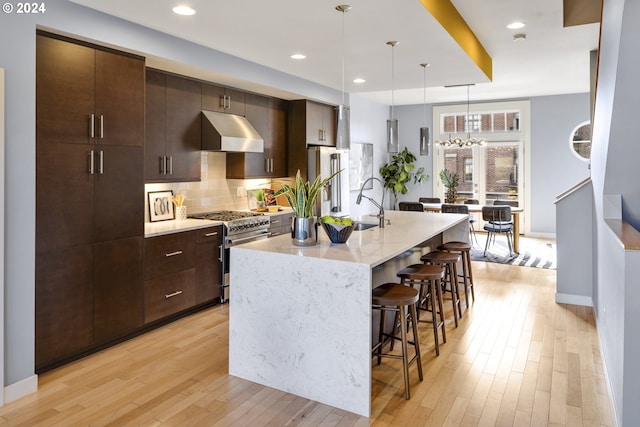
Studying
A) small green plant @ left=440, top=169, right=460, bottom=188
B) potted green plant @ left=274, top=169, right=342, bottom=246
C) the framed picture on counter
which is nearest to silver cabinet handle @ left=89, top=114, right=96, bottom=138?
the framed picture on counter

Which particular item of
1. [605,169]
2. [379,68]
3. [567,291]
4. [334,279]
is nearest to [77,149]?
[334,279]

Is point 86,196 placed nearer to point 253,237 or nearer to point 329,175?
point 253,237

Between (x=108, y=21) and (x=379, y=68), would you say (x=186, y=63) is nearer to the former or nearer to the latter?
(x=108, y=21)

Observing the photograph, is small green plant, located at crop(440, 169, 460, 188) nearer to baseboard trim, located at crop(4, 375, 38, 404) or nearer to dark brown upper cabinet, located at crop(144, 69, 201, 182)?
dark brown upper cabinet, located at crop(144, 69, 201, 182)

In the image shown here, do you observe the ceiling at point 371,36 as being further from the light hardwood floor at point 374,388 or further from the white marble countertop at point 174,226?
the light hardwood floor at point 374,388

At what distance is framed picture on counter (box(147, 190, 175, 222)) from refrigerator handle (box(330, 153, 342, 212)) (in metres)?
2.51

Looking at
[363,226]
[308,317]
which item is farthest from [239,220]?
[308,317]

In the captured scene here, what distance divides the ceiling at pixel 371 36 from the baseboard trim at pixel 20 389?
8.32 ft

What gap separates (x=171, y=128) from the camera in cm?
463

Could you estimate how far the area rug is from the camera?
276 inches

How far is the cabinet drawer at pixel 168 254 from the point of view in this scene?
406 centimetres

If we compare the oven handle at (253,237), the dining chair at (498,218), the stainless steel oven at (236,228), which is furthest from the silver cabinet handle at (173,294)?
the dining chair at (498,218)

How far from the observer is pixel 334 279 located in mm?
2793

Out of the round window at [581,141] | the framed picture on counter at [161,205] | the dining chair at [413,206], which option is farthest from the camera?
the round window at [581,141]
